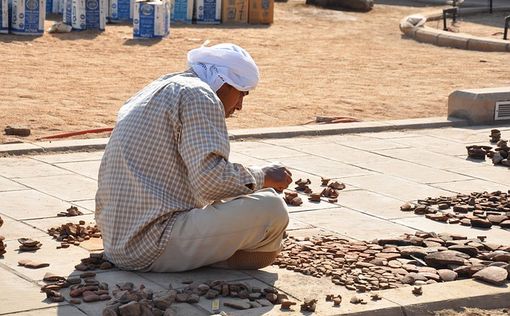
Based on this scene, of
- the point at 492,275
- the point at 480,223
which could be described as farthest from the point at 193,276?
the point at 480,223

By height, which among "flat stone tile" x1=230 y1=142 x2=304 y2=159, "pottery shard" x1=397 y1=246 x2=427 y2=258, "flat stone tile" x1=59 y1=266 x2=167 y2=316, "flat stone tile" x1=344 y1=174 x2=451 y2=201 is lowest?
"flat stone tile" x1=230 y1=142 x2=304 y2=159

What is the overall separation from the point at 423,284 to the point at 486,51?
482 inches

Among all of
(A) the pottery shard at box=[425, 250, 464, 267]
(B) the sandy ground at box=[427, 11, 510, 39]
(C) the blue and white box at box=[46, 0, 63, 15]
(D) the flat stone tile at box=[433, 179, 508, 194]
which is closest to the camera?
(A) the pottery shard at box=[425, 250, 464, 267]

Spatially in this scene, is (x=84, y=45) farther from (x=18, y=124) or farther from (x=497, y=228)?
(x=497, y=228)

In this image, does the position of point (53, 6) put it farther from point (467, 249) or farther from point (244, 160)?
point (467, 249)

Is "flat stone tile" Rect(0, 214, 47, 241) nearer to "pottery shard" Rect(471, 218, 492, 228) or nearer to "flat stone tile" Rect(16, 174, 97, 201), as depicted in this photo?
"flat stone tile" Rect(16, 174, 97, 201)

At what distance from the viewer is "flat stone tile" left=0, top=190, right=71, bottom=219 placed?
7020mm

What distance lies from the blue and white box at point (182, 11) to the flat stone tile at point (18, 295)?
1363 centimetres

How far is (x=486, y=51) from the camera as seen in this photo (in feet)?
57.9

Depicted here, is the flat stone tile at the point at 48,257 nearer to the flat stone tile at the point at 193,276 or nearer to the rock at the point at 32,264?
the rock at the point at 32,264

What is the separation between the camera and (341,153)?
30.8 ft

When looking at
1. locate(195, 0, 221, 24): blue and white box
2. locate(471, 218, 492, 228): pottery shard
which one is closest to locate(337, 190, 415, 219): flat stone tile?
locate(471, 218, 492, 228): pottery shard

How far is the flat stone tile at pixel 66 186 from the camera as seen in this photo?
7603 mm

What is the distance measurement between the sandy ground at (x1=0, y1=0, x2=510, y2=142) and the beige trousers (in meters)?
4.39
